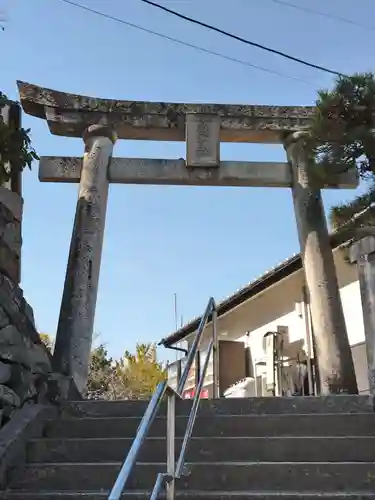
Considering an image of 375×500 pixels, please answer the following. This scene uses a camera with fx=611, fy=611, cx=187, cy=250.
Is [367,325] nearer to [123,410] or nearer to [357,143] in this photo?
[357,143]

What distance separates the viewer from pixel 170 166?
8.58m

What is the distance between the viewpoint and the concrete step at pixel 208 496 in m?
3.65

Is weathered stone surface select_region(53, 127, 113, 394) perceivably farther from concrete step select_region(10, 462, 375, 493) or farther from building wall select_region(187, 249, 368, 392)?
building wall select_region(187, 249, 368, 392)

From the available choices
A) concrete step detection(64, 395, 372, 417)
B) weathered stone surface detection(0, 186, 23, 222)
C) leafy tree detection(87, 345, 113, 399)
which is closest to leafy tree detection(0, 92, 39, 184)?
weathered stone surface detection(0, 186, 23, 222)

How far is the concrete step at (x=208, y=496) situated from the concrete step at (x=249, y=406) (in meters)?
1.24

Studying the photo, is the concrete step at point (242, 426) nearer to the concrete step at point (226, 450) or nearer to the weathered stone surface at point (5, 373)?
the concrete step at point (226, 450)

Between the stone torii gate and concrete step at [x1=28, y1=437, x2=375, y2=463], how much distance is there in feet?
10.5

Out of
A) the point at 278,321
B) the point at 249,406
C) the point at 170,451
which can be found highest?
the point at 278,321

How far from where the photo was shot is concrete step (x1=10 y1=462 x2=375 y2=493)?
154 inches

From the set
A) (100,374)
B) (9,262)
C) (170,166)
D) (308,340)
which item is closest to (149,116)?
(170,166)

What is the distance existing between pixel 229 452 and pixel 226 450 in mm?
25

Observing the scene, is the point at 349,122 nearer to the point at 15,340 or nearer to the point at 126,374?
the point at 15,340

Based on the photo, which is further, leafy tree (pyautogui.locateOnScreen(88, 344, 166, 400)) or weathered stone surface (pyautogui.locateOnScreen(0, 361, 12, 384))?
leafy tree (pyautogui.locateOnScreen(88, 344, 166, 400))

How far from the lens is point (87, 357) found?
7.41m
